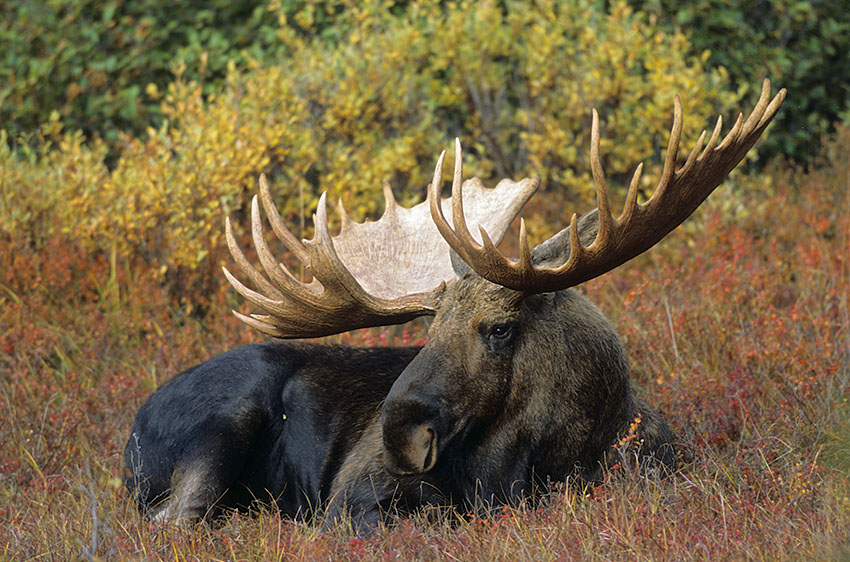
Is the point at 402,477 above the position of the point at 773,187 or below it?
above

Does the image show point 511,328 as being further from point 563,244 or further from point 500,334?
point 563,244

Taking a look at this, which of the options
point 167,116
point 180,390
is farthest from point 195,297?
point 167,116

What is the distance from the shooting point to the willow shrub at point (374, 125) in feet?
25.6

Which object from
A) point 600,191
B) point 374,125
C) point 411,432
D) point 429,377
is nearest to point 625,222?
point 600,191

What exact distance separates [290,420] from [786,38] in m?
6.74

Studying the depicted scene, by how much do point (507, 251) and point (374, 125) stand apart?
1515 mm

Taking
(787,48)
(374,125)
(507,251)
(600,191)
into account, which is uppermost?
(600,191)

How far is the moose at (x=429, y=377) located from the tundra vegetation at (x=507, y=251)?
23cm

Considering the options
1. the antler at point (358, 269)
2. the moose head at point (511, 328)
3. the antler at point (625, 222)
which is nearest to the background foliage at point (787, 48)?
the antler at point (358, 269)

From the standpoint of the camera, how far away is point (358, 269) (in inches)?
211

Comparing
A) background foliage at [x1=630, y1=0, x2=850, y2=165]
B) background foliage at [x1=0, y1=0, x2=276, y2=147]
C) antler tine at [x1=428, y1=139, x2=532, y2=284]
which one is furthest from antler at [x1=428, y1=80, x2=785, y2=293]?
background foliage at [x1=0, y1=0, x2=276, y2=147]

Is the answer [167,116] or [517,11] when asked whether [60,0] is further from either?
[517,11]

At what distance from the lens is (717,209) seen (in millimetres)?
8383

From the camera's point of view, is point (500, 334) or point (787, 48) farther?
point (787, 48)
